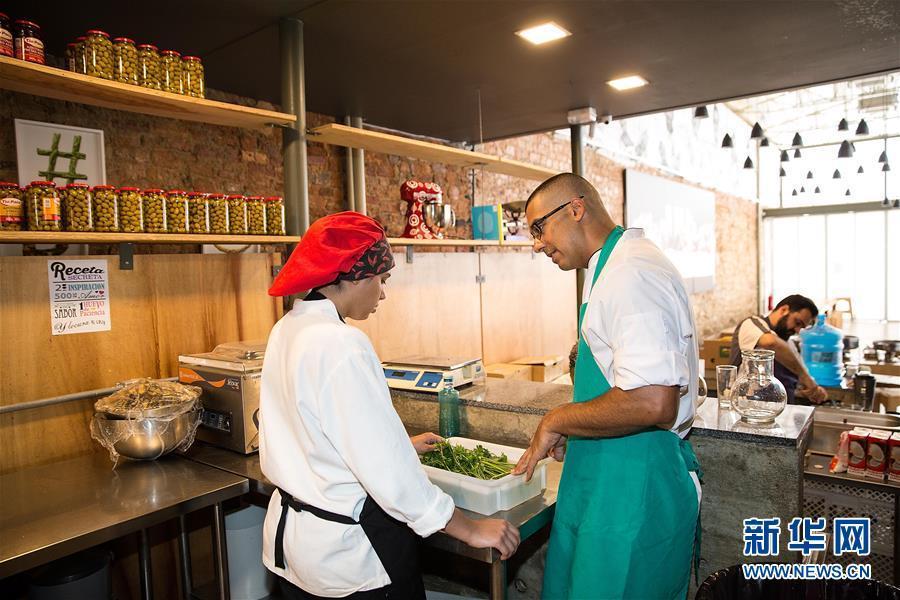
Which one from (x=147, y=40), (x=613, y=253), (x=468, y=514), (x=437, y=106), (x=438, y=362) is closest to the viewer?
(x=613, y=253)

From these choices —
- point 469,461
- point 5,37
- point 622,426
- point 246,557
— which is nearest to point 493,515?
point 469,461

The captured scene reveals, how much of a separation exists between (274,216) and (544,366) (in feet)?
8.65

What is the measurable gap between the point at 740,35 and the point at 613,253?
2.03m

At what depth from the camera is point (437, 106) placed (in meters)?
4.12

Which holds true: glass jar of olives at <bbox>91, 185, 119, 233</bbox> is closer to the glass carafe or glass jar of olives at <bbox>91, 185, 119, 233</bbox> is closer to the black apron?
Result: the black apron

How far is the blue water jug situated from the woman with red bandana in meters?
4.12

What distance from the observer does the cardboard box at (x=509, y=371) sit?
172 inches

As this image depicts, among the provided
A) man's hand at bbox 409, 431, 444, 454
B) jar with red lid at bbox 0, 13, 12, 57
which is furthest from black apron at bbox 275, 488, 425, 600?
jar with red lid at bbox 0, 13, 12, 57

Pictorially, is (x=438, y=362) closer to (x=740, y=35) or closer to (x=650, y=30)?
(x=650, y=30)

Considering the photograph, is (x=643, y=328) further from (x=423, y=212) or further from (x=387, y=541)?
(x=423, y=212)

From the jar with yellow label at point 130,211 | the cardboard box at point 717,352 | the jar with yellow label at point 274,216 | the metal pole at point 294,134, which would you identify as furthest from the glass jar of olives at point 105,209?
the cardboard box at point 717,352

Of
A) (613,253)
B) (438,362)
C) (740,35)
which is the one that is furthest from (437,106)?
(613,253)

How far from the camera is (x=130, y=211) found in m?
2.25

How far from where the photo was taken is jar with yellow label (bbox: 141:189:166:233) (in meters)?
2.31
